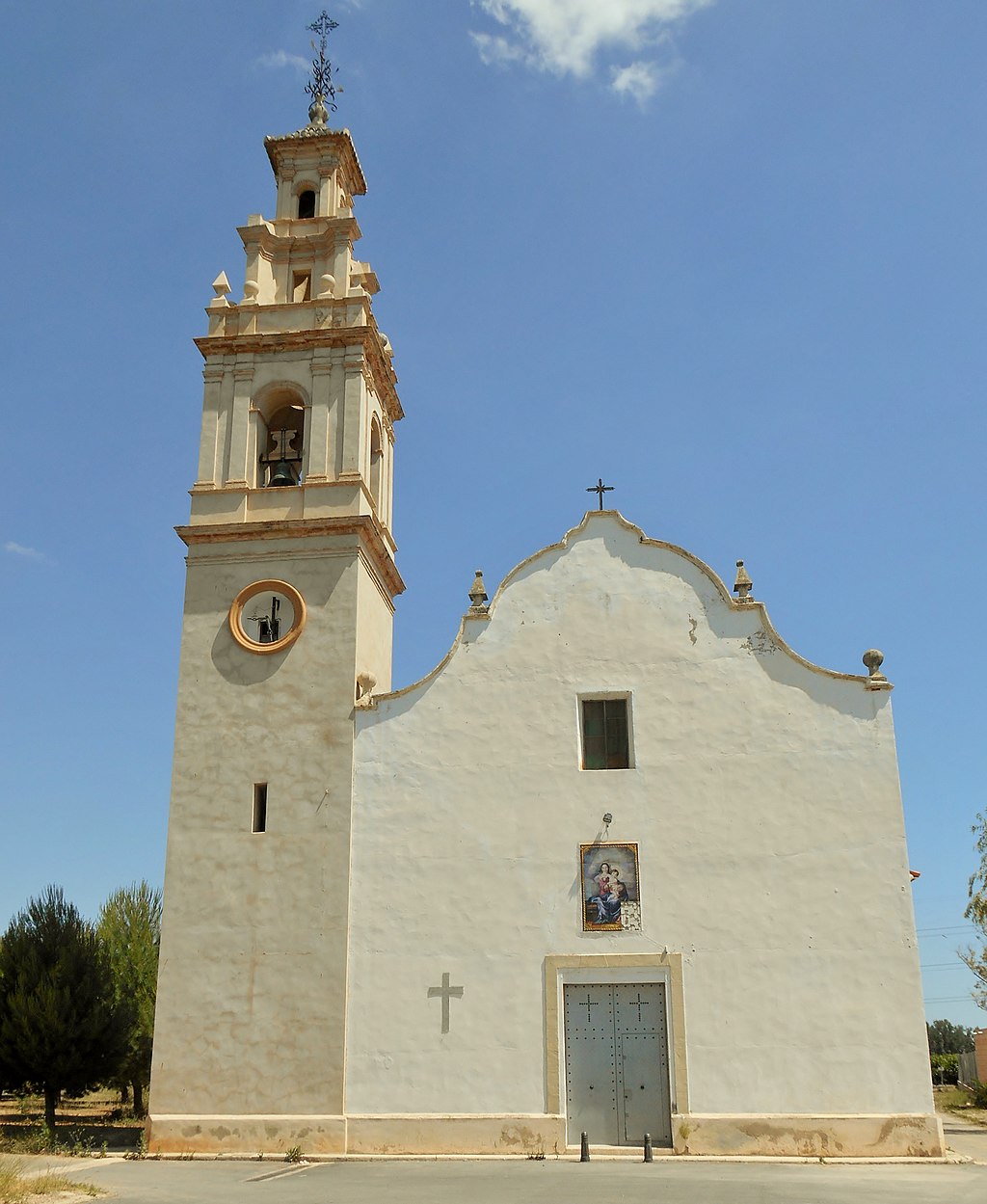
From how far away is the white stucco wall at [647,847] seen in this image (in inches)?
740

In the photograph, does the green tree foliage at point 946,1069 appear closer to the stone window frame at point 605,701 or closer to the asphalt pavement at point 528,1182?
the asphalt pavement at point 528,1182

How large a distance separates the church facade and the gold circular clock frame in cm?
6

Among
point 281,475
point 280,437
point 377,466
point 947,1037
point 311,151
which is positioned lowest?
point 947,1037

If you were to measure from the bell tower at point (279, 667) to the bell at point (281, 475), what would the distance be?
35mm

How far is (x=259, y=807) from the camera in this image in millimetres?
21141

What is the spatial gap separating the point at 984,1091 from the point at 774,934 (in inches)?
717

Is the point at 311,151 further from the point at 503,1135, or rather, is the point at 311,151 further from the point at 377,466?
the point at 503,1135

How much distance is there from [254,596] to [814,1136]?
13.5 metres

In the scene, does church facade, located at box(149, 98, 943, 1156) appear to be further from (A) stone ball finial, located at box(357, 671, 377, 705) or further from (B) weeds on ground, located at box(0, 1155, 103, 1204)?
(B) weeds on ground, located at box(0, 1155, 103, 1204)

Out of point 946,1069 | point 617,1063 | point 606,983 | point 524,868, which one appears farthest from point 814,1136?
point 946,1069

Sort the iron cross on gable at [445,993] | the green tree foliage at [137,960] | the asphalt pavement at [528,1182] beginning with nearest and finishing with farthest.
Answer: the asphalt pavement at [528,1182]
the iron cross on gable at [445,993]
the green tree foliage at [137,960]

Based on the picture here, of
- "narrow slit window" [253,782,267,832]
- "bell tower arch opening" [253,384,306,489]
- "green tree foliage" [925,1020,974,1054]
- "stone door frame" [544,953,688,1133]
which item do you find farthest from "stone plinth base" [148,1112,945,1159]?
"green tree foliage" [925,1020,974,1054]

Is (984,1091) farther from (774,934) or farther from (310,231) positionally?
(310,231)

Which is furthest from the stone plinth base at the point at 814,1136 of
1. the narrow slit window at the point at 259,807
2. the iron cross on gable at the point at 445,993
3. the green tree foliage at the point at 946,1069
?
the green tree foliage at the point at 946,1069
